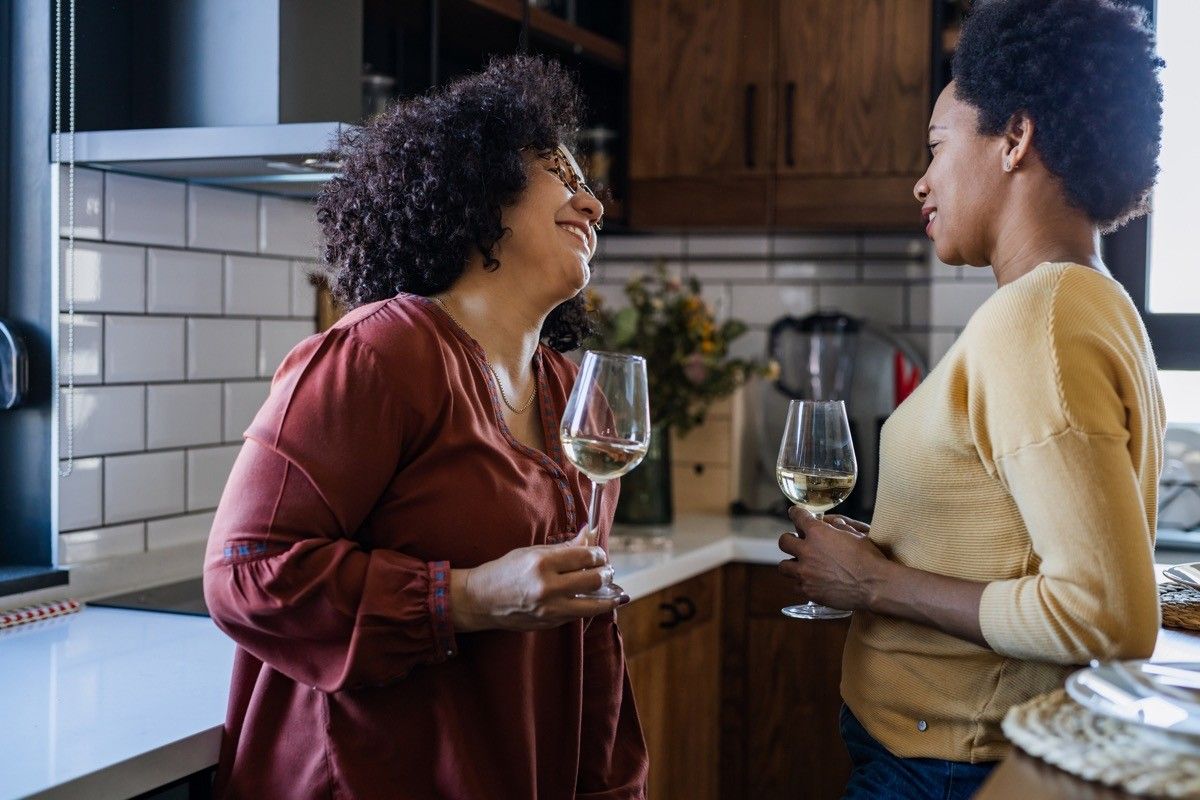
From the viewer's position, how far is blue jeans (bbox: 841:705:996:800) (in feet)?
4.08

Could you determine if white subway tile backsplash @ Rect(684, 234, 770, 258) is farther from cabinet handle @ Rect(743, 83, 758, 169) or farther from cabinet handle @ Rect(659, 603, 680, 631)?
cabinet handle @ Rect(659, 603, 680, 631)

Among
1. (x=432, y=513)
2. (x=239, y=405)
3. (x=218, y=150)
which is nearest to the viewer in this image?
(x=432, y=513)

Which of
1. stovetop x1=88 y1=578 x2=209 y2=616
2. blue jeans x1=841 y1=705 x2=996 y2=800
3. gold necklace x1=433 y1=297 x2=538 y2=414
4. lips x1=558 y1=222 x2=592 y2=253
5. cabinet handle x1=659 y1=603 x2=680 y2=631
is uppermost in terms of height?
lips x1=558 y1=222 x2=592 y2=253

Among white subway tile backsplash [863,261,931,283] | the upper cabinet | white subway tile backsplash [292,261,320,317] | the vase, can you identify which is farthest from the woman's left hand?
white subway tile backsplash [863,261,931,283]

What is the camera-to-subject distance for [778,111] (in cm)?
295

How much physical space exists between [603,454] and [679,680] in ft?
4.74

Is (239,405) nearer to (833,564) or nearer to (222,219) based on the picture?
(222,219)

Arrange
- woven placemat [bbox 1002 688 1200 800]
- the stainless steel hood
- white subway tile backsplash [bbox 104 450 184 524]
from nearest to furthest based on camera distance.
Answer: woven placemat [bbox 1002 688 1200 800]
the stainless steel hood
white subway tile backsplash [bbox 104 450 184 524]

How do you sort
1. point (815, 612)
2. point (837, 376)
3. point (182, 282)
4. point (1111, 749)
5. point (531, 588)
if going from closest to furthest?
point (1111, 749), point (531, 588), point (815, 612), point (182, 282), point (837, 376)

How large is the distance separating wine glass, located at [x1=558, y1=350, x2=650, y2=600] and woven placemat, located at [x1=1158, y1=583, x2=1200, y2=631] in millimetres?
748

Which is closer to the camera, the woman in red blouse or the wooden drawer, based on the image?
the woman in red blouse

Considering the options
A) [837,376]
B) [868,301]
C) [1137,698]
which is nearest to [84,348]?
[1137,698]

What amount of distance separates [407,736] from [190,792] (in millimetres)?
236

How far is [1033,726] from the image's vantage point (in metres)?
0.96
